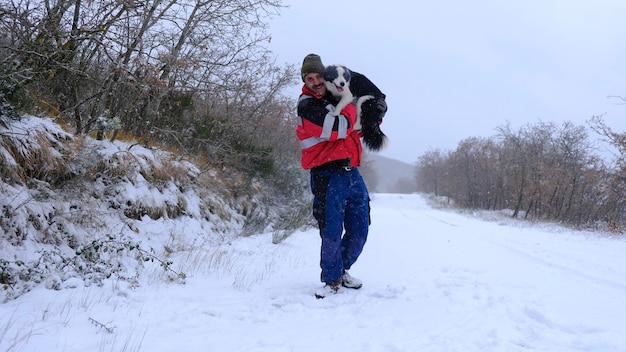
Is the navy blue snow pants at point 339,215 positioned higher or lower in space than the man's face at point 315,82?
lower

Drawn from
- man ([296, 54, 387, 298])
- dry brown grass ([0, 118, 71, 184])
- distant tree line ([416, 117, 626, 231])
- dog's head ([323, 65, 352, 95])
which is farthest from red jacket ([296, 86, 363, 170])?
distant tree line ([416, 117, 626, 231])

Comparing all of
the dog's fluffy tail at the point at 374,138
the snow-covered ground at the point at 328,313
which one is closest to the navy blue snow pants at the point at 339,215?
the snow-covered ground at the point at 328,313

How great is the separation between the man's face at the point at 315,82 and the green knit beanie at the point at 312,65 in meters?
0.03

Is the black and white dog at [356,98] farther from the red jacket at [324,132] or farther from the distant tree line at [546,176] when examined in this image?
the distant tree line at [546,176]

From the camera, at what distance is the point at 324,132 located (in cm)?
339

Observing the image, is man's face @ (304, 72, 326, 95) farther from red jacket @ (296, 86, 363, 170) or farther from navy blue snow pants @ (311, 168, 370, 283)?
navy blue snow pants @ (311, 168, 370, 283)

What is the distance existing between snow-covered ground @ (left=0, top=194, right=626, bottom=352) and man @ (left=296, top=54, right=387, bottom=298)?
32 centimetres

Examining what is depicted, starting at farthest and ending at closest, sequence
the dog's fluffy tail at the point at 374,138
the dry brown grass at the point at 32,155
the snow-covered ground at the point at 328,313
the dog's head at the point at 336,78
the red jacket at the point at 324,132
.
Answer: the dry brown grass at the point at 32,155 → the dog's fluffy tail at the point at 374,138 → the dog's head at the point at 336,78 → the red jacket at the point at 324,132 → the snow-covered ground at the point at 328,313

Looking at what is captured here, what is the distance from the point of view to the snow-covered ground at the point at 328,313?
87.2 inches

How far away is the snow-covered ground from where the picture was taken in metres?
2.21

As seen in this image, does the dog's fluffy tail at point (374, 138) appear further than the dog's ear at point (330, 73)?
Yes

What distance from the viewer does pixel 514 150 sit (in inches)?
1811

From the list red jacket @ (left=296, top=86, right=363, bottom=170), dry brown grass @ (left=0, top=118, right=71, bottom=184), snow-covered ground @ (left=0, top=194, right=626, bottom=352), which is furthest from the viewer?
dry brown grass @ (left=0, top=118, right=71, bottom=184)

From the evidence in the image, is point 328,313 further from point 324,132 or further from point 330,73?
point 330,73
